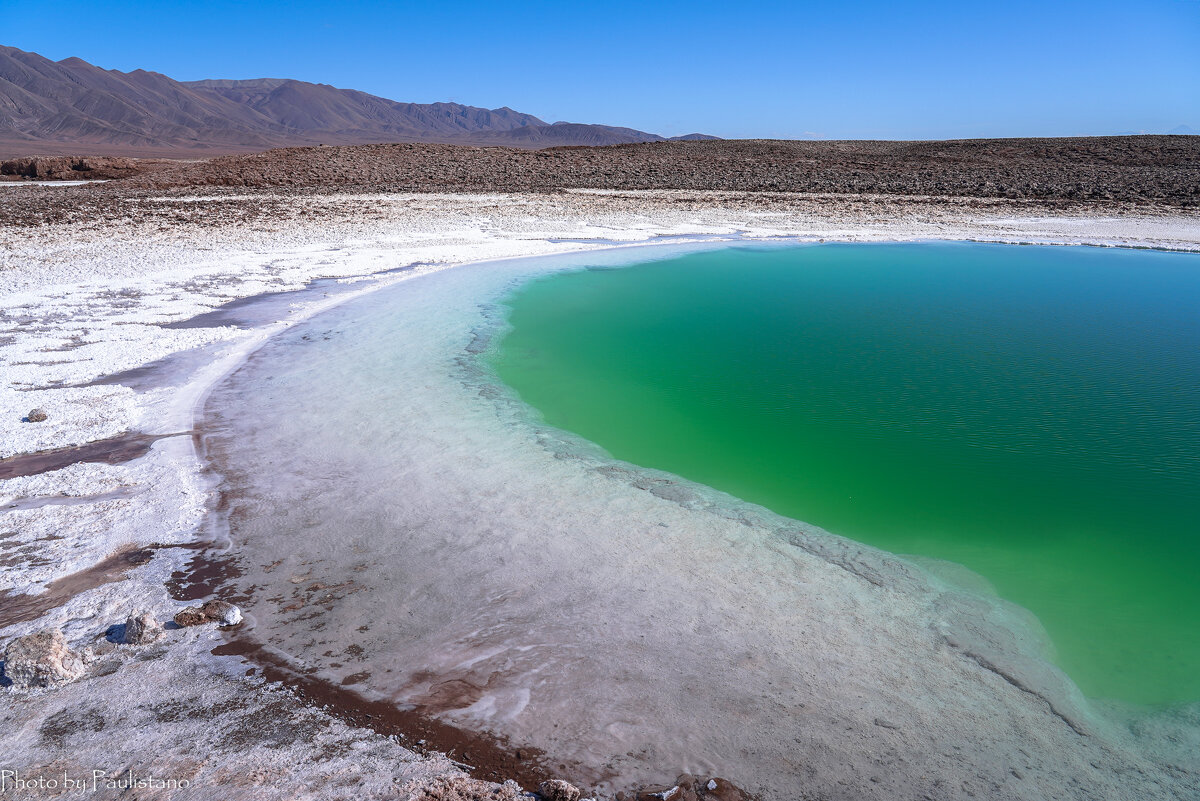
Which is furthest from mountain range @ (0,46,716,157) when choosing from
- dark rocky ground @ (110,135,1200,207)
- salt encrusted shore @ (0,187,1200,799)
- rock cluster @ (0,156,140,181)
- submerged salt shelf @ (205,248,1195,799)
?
submerged salt shelf @ (205,248,1195,799)

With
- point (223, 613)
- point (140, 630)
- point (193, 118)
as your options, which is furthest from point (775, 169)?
point (193, 118)

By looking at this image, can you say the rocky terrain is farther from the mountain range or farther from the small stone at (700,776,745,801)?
the mountain range

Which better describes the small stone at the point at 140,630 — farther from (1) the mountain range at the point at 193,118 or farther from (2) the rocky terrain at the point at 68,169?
(1) the mountain range at the point at 193,118

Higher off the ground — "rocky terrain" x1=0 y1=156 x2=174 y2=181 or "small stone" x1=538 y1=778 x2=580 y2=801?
"rocky terrain" x1=0 y1=156 x2=174 y2=181

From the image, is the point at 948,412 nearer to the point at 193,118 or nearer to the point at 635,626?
the point at 635,626

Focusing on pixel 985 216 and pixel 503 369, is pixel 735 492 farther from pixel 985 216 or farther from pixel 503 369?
pixel 985 216

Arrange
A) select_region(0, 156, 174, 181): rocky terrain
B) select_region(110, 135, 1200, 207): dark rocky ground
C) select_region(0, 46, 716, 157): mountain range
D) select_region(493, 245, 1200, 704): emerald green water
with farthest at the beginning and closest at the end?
select_region(0, 46, 716, 157): mountain range, select_region(0, 156, 174, 181): rocky terrain, select_region(110, 135, 1200, 207): dark rocky ground, select_region(493, 245, 1200, 704): emerald green water

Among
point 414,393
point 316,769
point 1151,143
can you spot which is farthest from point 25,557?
point 1151,143
